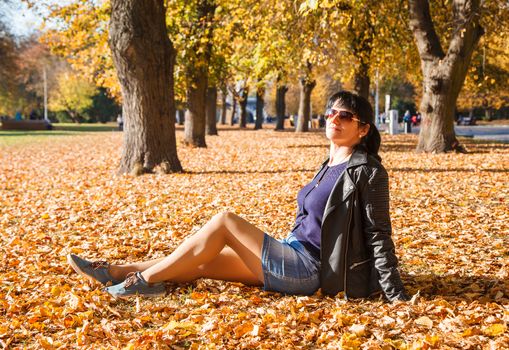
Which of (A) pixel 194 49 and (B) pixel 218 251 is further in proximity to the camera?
(A) pixel 194 49

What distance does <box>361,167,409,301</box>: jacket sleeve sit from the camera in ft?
12.8

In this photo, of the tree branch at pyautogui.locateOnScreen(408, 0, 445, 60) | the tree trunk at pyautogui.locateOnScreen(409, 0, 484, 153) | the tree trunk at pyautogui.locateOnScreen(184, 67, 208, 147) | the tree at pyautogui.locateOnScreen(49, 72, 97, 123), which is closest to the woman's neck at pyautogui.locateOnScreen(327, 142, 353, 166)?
the tree trunk at pyautogui.locateOnScreen(409, 0, 484, 153)

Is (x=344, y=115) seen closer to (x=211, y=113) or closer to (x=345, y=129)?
(x=345, y=129)

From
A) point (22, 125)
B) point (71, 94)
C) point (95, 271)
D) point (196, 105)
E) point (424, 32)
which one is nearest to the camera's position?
point (95, 271)

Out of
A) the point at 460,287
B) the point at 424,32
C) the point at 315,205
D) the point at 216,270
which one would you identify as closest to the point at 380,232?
the point at 315,205

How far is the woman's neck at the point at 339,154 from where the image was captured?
13.9 feet

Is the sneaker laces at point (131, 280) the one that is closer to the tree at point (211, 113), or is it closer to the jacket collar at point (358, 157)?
the jacket collar at point (358, 157)

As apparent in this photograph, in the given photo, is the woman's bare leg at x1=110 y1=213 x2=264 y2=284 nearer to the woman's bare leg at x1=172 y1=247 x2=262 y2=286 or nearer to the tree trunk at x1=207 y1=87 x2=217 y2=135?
the woman's bare leg at x1=172 y1=247 x2=262 y2=286

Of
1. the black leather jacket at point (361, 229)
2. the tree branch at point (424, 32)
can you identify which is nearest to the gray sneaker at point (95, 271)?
the black leather jacket at point (361, 229)

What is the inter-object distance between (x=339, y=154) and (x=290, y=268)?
34.0 inches

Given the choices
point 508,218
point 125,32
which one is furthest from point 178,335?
point 125,32

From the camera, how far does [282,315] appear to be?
13.2 ft

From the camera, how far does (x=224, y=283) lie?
4.84 m

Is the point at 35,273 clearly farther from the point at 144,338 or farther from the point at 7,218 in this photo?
the point at 7,218
